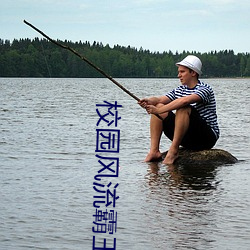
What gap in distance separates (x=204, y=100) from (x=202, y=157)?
0.88 m

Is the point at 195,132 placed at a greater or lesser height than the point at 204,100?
lesser

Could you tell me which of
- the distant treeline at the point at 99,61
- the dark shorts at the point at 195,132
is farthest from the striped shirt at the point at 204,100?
the distant treeline at the point at 99,61

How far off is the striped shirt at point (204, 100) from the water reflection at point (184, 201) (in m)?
0.55

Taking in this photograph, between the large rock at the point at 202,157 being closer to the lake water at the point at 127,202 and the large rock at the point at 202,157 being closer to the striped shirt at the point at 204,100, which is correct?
the lake water at the point at 127,202

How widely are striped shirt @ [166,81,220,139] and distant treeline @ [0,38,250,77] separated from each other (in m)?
88.7

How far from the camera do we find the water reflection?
557cm

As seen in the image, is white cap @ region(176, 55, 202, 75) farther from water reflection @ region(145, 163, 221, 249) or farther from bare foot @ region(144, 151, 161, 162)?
bare foot @ region(144, 151, 161, 162)

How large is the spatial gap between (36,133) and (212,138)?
6109 mm

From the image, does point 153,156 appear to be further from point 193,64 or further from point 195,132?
point 193,64

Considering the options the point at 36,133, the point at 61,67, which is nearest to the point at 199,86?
the point at 36,133

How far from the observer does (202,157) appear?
9.70 metres

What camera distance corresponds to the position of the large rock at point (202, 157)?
9617 mm

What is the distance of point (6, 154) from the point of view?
1083 cm

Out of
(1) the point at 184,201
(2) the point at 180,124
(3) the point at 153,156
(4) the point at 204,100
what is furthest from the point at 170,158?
(1) the point at 184,201
